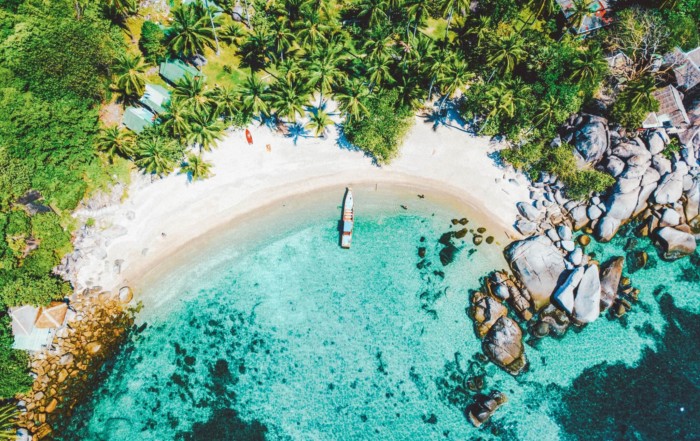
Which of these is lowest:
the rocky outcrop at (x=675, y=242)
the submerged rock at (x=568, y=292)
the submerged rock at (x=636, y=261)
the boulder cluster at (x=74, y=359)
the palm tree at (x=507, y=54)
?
the boulder cluster at (x=74, y=359)

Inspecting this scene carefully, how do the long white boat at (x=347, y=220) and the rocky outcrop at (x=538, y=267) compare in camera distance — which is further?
the long white boat at (x=347, y=220)

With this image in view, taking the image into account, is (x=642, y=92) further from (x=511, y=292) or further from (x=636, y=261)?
(x=511, y=292)

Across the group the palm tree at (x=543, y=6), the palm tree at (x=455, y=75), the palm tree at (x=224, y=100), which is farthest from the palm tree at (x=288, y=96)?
the palm tree at (x=543, y=6)

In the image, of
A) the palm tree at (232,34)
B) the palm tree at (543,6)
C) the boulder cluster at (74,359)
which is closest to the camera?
the boulder cluster at (74,359)

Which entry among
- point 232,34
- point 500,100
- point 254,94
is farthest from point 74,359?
point 500,100

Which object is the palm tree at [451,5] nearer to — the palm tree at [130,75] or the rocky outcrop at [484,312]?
the rocky outcrop at [484,312]

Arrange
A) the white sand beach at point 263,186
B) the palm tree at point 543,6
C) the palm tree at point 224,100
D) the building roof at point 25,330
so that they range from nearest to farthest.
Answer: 1. the building roof at point 25,330
2. the palm tree at point 224,100
3. the white sand beach at point 263,186
4. the palm tree at point 543,6
